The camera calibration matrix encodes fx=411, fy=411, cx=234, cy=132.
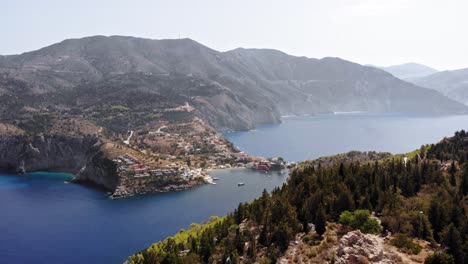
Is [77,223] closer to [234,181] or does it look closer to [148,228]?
[148,228]

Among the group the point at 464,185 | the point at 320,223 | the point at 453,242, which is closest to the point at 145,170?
the point at 320,223

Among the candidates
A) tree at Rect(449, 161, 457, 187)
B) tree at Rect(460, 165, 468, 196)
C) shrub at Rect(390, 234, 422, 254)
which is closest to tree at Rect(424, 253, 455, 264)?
shrub at Rect(390, 234, 422, 254)

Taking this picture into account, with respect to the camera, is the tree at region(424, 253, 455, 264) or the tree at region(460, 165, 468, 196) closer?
the tree at region(424, 253, 455, 264)

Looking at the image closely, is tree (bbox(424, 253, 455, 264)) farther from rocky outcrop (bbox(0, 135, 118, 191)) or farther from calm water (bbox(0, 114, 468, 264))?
rocky outcrop (bbox(0, 135, 118, 191))

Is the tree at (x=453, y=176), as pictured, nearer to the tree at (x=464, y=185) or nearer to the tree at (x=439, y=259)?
the tree at (x=464, y=185)

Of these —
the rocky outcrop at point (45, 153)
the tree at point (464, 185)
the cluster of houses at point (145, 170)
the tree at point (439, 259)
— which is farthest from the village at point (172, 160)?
the tree at point (439, 259)

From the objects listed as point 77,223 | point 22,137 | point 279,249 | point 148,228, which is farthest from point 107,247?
point 22,137

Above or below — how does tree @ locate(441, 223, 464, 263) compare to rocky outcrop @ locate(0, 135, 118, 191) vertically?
above
